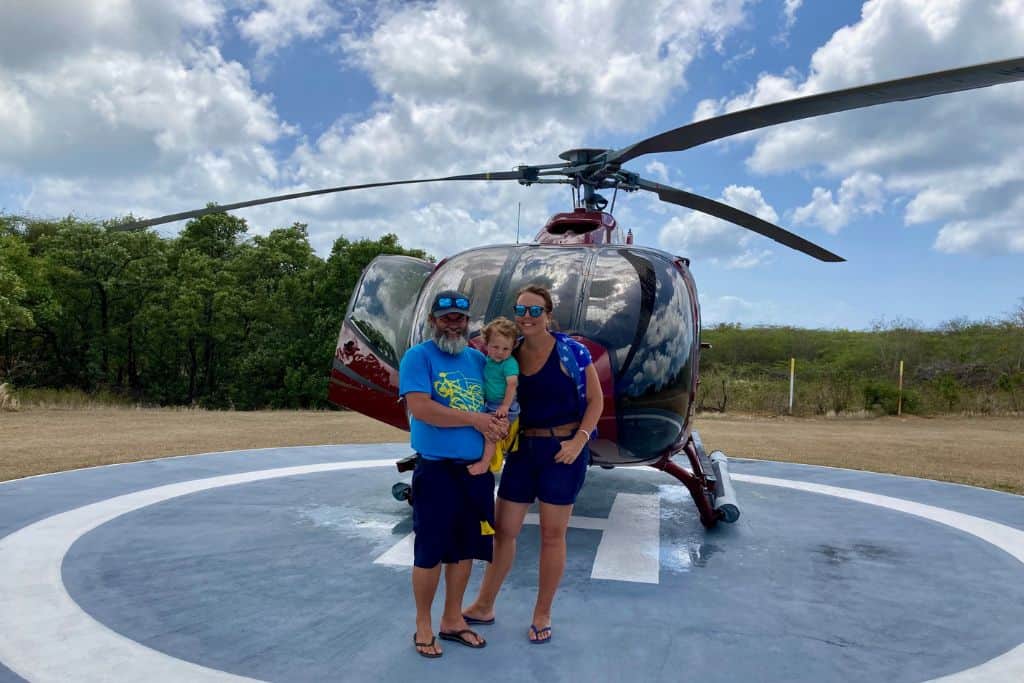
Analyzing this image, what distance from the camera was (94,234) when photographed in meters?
36.2

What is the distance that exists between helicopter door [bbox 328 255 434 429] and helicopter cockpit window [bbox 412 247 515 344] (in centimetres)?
35

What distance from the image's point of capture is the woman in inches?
147

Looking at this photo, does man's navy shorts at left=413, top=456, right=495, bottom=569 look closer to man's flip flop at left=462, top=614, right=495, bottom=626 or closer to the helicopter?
man's flip flop at left=462, top=614, right=495, bottom=626

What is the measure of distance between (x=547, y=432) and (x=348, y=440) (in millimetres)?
9753

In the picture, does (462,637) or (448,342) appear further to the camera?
(462,637)

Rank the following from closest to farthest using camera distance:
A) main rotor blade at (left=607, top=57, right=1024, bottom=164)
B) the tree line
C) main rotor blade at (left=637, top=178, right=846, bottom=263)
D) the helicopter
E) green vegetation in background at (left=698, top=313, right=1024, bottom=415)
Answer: main rotor blade at (left=607, top=57, right=1024, bottom=164) < the helicopter < main rotor blade at (left=637, top=178, right=846, bottom=263) < green vegetation in background at (left=698, top=313, right=1024, bottom=415) < the tree line

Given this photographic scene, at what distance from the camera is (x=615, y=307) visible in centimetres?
525

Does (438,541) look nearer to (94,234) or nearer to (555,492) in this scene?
(555,492)

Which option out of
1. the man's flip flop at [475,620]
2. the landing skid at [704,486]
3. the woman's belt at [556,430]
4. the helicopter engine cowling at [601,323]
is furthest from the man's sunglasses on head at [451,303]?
the landing skid at [704,486]

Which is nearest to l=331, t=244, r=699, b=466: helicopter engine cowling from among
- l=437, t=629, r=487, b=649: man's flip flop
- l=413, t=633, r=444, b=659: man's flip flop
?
l=437, t=629, r=487, b=649: man's flip flop

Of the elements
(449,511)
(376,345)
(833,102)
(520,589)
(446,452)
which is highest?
(833,102)

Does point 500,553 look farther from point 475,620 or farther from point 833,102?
point 833,102

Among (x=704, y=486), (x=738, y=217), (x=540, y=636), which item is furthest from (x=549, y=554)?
(x=738, y=217)

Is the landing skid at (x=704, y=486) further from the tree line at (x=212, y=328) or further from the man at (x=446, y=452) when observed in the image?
the tree line at (x=212, y=328)
